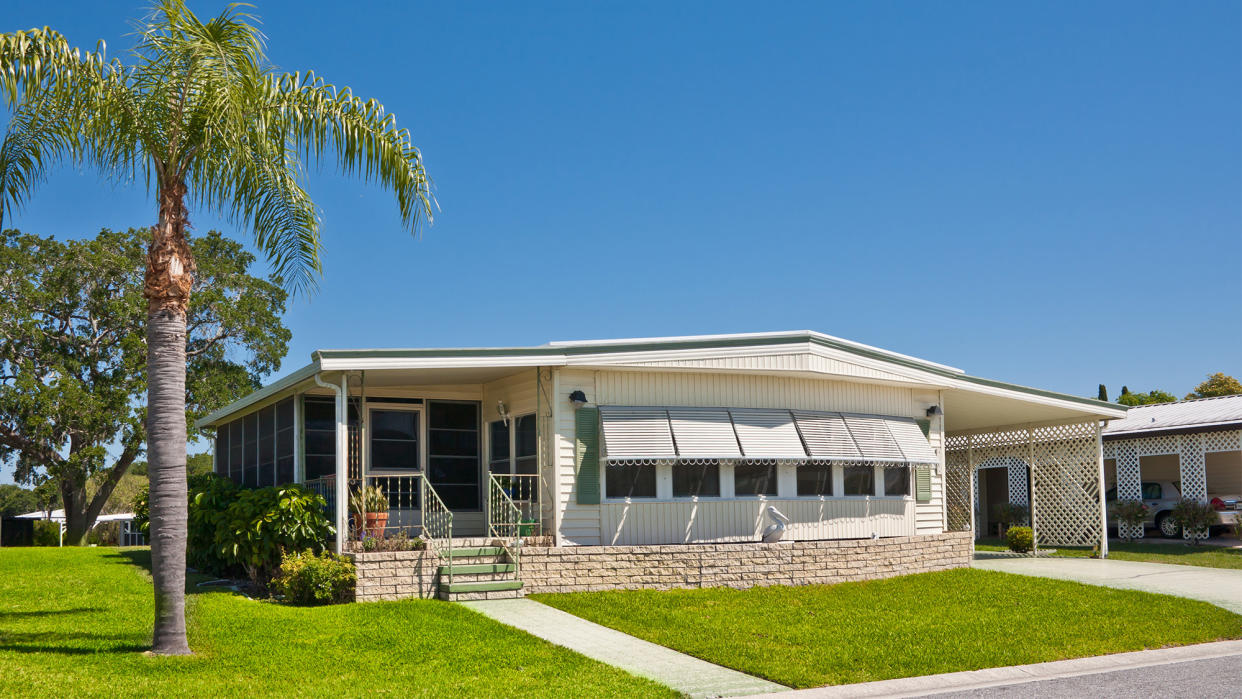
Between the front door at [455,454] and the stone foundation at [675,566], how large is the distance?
119 inches

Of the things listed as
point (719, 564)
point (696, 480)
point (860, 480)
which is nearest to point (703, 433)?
point (696, 480)

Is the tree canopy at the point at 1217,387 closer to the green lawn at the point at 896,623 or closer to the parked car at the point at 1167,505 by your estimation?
the parked car at the point at 1167,505

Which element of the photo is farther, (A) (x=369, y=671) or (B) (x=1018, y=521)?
(B) (x=1018, y=521)

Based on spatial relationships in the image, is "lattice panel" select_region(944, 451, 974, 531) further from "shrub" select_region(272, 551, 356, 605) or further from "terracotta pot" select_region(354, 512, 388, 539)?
"shrub" select_region(272, 551, 356, 605)

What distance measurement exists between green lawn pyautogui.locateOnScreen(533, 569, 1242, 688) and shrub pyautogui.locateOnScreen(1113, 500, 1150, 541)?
10734mm

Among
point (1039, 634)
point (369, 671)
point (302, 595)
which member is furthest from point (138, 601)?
point (1039, 634)

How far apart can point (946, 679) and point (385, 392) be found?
943cm

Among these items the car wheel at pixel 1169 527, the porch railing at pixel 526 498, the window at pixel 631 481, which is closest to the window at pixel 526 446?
the porch railing at pixel 526 498

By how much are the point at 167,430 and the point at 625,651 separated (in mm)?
4623

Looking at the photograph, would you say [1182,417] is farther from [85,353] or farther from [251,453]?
[85,353]

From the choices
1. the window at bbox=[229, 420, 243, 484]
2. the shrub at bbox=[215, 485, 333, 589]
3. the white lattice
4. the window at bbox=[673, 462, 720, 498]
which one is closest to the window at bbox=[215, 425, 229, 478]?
the window at bbox=[229, 420, 243, 484]

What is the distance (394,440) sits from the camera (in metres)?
15.6

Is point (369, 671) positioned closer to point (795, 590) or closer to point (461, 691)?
point (461, 691)

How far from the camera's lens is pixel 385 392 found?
1545 centimetres
